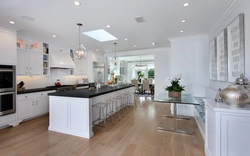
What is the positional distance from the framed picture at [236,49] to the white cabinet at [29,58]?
223 inches

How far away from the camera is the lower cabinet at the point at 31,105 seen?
146 inches

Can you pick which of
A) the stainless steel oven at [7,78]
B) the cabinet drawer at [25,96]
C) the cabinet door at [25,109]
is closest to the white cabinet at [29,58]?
the stainless steel oven at [7,78]

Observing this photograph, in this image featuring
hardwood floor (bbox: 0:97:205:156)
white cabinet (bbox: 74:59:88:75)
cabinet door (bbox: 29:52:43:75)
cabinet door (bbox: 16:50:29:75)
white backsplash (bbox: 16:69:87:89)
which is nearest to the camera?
hardwood floor (bbox: 0:97:205:156)

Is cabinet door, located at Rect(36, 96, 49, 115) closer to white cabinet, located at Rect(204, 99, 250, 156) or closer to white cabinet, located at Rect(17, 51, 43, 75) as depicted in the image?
white cabinet, located at Rect(17, 51, 43, 75)

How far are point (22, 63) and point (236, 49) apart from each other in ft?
18.7

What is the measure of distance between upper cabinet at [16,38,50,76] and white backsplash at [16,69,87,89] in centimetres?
32

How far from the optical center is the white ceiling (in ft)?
7.91

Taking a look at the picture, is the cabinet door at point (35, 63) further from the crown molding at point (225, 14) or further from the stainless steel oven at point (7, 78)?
the crown molding at point (225, 14)

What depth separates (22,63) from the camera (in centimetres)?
412

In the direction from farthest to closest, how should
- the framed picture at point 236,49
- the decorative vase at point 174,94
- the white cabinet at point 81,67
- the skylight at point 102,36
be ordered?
1. the white cabinet at point 81,67
2. the skylight at point 102,36
3. the decorative vase at point 174,94
4. the framed picture at point 236,49

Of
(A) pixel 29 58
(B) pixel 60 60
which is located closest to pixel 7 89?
(A) pixel 29 58

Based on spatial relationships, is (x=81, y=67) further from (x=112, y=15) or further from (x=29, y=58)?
(x=112, y=15)

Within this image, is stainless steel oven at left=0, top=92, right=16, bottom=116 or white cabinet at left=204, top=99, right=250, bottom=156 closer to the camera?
white cabinet at left=204, top=99, right=250, bottom=156

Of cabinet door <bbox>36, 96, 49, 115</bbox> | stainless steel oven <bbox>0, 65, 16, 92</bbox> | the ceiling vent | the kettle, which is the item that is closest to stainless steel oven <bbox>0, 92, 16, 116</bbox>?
stainless steel oven <bbox>0, 65, 16, 92</bbox>
